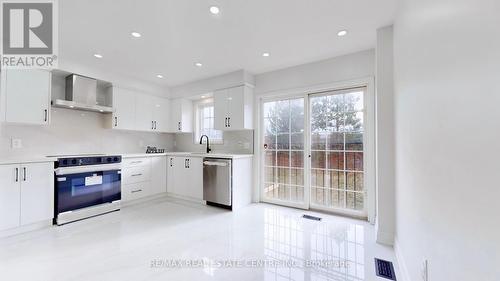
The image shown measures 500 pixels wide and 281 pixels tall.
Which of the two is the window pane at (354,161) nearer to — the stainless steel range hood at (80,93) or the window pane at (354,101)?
the window pane at (354,101)

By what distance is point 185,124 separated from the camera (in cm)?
489

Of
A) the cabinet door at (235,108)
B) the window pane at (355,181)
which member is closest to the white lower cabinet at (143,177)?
the cabinet door at (235,108)

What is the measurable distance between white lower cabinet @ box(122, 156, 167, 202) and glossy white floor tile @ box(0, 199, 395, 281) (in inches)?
25.8

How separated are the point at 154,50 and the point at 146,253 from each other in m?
2.67

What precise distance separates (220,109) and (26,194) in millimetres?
3029

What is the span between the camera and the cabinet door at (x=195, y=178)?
13.0 feet

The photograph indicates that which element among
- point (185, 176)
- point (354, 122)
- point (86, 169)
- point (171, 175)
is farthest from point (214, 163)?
point (354, 122)

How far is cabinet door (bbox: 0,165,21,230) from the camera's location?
98.0 inches

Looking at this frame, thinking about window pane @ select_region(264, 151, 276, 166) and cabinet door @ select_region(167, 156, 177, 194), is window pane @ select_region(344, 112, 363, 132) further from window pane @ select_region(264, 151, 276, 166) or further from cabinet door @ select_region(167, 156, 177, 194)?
cabinet door @ select_region(167, 156, 177, 194)

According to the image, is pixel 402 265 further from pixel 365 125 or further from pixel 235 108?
pixel 235 108


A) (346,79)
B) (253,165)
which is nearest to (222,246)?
(253,165)

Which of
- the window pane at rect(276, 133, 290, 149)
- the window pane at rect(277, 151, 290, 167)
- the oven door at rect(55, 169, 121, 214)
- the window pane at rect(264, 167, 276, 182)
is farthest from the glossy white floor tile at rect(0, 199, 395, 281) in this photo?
the window pane at rect(276, 133, 290, 149)

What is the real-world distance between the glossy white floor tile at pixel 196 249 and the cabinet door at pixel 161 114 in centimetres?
212

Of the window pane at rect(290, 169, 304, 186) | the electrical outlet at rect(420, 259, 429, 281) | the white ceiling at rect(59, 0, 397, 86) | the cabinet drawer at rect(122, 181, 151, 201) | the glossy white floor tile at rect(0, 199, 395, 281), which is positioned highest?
the white ceiling at rect(59, 0, 397, 86)
